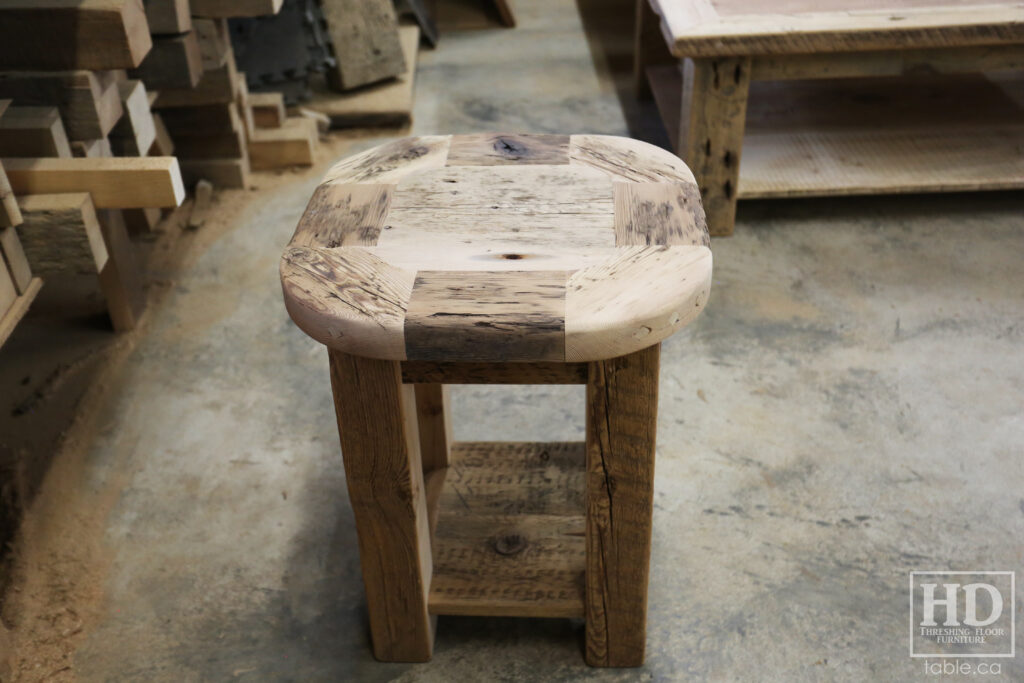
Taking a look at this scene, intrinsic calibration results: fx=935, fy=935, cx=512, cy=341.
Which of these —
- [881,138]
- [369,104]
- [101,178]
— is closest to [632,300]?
[101,178]

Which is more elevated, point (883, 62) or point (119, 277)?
point (883, 62)

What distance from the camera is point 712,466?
2061mm

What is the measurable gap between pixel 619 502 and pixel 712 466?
2.14ft

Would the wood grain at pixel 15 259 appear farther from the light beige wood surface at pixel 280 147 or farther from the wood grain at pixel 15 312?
the light beige wood surface at pixel 280 147

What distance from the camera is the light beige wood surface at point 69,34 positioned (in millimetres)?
1903

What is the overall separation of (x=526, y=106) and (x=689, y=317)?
8.89ft

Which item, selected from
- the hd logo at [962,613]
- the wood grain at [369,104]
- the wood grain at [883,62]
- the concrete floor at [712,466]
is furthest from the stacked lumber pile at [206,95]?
the hd logo at [962,613]

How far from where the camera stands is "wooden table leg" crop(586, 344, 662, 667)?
135 centimetres

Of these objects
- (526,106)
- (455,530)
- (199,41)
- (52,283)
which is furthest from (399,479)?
(526,106)

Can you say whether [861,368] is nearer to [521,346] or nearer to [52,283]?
[521,346]

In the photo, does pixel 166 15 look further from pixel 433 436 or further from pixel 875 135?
pixel 875 135

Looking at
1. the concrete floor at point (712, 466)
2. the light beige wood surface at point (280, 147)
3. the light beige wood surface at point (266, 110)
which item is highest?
the light beige wood surface at point (266, 110)

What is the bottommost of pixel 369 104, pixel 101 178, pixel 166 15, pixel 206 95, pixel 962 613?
pixel 962 613

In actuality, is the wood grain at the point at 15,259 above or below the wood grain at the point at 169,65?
below
